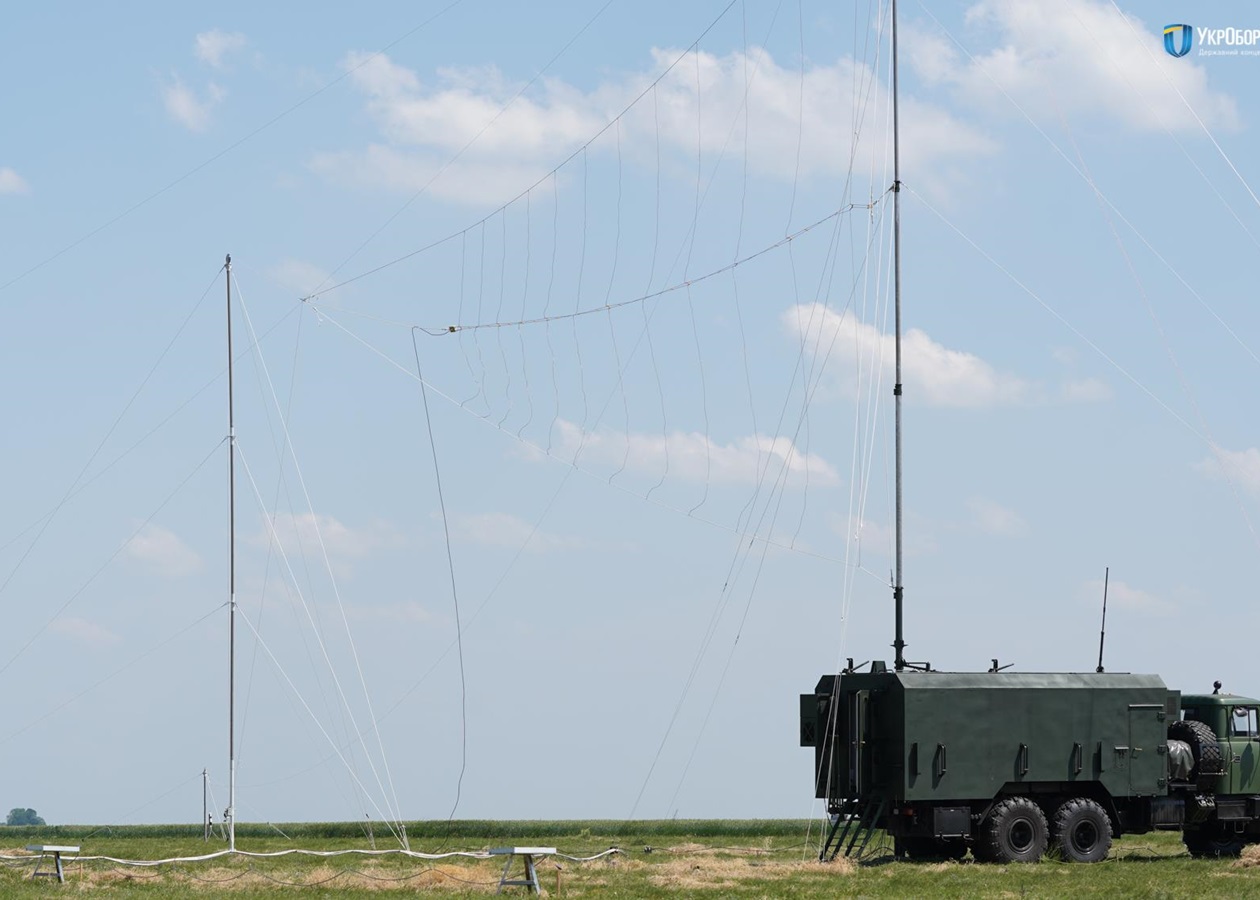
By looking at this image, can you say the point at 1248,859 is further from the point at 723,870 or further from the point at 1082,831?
the point at 723,870

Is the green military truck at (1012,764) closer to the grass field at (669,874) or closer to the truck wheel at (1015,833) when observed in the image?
the truck wheel at (1015,833)

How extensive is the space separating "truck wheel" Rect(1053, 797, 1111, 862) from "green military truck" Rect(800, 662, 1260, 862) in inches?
0.8

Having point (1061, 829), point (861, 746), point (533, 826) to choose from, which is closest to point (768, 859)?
point (861, 746)

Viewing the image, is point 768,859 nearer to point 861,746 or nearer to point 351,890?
point 861,746

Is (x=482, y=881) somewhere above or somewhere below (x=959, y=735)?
below

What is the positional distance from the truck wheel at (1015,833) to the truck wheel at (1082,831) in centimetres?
29

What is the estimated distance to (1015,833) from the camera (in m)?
28.3

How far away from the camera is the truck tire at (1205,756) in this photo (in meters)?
30.0

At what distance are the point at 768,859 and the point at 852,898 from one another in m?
7.54

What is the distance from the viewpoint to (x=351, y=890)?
77.1ft

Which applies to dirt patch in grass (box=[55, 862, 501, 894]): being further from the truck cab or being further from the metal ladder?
the truck cab

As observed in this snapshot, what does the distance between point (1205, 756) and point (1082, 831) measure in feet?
10.3

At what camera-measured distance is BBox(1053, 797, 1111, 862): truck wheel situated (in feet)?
92.6

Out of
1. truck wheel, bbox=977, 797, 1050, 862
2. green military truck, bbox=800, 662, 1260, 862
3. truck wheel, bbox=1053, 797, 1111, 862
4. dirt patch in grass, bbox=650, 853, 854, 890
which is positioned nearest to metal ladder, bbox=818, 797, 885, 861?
green military truck, bbox=800, 662, 1260, 862
